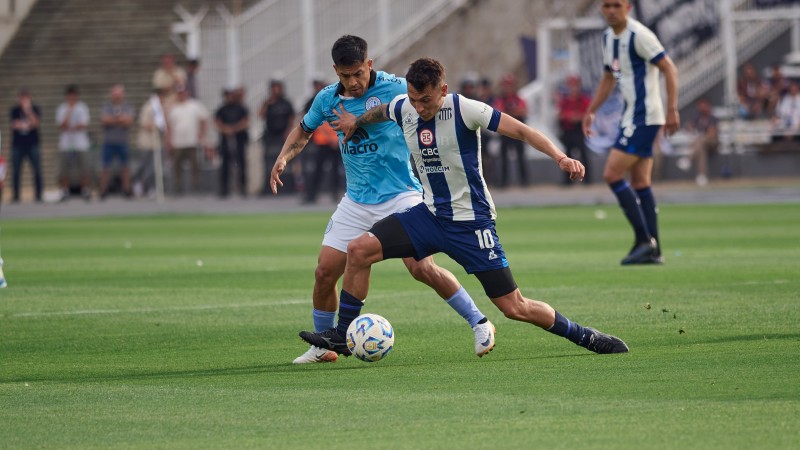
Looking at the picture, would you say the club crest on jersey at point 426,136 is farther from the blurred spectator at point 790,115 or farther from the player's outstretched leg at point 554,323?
the blurred spectator at point 790,115

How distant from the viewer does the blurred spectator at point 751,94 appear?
112 ft

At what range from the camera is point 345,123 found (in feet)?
32.1

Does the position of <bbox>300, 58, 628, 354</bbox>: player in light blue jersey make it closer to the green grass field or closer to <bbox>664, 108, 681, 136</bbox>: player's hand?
the green grass field

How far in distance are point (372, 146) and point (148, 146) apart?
2479 centimetres

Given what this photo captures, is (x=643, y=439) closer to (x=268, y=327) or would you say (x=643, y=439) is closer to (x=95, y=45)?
(x=268, y=327)

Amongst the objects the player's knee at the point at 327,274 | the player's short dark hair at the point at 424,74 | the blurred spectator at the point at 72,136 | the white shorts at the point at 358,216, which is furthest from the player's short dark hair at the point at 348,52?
the blurred spectator at the point at 72,136

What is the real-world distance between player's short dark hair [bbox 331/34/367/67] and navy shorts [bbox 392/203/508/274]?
105 centimetres

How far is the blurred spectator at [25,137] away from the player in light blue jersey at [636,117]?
19.5 metres

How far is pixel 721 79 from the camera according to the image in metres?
36.2

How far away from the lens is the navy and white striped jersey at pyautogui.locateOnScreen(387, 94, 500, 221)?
9.26 metres

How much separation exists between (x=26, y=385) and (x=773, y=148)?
27.1 m

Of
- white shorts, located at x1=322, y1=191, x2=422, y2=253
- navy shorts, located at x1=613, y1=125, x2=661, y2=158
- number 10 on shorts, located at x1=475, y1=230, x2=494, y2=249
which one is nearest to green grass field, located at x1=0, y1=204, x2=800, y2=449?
number 10 on shorts, located at x1=475, y1=230, x2=494, y2=249

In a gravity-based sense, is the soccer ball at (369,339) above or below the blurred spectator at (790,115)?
below

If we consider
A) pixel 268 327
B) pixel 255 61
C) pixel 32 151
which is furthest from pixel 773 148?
pixel 268 327
